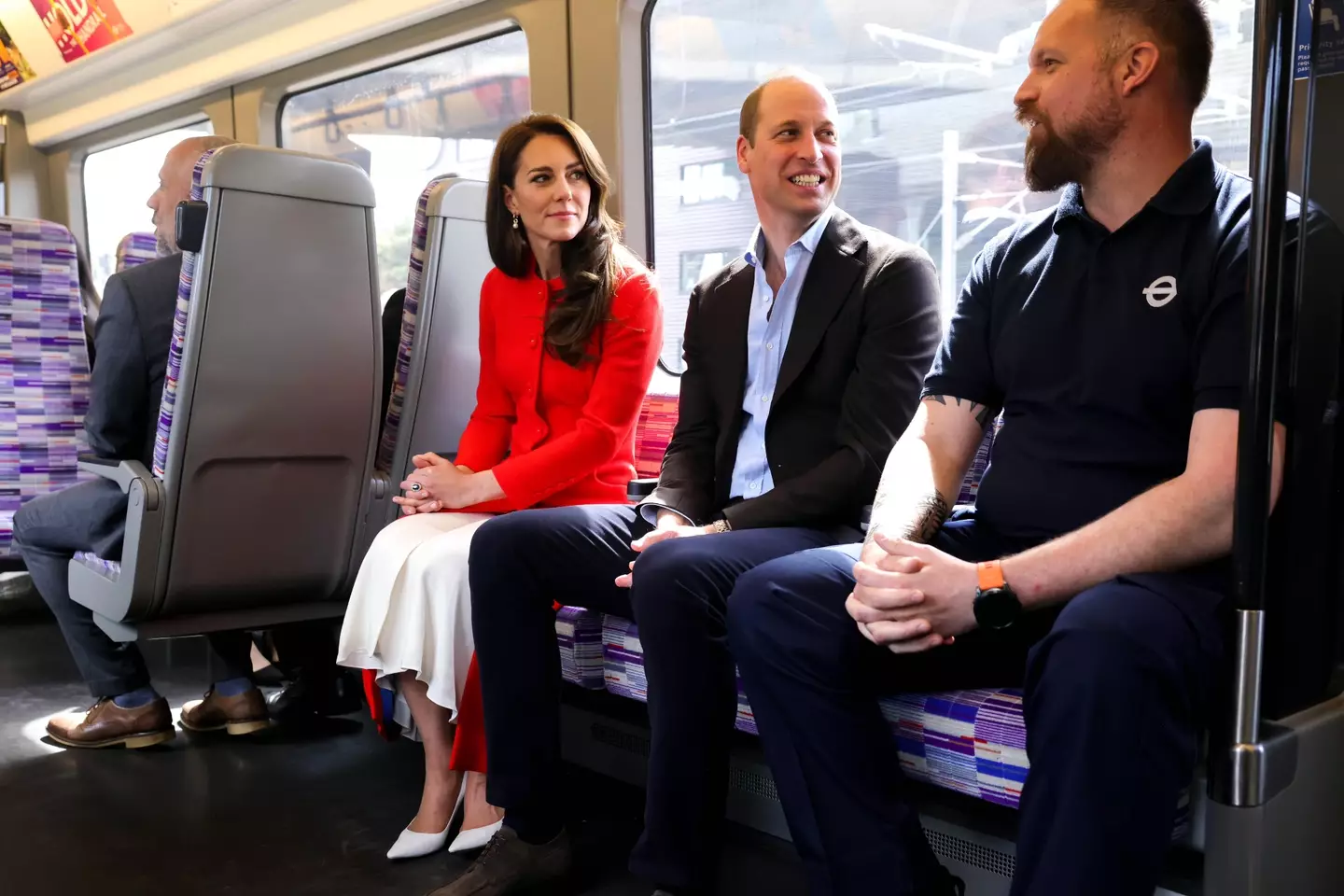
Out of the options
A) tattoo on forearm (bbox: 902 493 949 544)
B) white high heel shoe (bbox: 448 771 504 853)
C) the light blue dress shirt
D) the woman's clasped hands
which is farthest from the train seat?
tattoo on forearm (bbox: 902 493 949 544)

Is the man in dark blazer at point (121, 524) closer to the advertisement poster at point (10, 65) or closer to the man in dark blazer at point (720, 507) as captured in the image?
the man in dark blazer at point (720, 507)

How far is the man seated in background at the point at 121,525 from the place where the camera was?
10.5 feet

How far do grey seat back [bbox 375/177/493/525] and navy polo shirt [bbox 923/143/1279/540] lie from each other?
1.67 m

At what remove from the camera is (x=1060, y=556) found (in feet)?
5.59

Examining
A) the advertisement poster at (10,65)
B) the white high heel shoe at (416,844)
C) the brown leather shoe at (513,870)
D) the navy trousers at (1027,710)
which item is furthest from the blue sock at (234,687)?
the advertisement poster at (10,65)

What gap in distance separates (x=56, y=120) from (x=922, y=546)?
7505 mm

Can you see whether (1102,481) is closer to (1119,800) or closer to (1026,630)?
(1026,630)

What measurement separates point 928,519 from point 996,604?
1.11 ft

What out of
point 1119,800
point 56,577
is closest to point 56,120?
point 56,577

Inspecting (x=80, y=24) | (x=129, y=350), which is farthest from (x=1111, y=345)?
(x=80, y=24)

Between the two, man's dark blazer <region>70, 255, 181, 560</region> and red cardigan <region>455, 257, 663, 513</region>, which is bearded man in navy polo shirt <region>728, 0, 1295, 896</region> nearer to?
red cardigan <region>455, 257, 663, 513</region>

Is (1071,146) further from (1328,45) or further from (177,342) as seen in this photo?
(177,342)

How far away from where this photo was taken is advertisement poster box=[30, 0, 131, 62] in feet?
20.8

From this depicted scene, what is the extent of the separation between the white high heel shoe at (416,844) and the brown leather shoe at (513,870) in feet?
0.76
